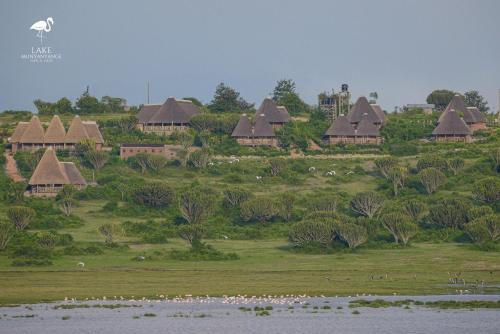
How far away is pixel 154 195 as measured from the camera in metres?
98.3

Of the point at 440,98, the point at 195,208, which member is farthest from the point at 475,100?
the point at 195,208

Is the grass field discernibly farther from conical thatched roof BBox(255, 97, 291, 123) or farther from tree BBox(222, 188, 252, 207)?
conical thatched roof BBox(255, 97, 291, 123)

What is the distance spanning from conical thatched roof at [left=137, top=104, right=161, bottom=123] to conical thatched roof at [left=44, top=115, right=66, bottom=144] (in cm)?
1032

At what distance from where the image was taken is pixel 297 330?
196ft

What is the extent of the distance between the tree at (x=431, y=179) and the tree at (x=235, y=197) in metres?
12.8

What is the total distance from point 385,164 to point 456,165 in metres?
5.31

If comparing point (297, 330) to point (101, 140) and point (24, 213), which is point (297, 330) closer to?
point (24, 213)

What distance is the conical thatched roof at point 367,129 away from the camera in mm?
121625

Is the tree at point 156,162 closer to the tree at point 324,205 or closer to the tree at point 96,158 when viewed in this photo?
the tree at point 96,158

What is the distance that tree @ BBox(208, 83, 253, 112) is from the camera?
452 feet

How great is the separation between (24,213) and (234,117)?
1505 inches

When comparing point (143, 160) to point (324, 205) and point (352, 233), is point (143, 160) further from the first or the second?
point (352, 233)

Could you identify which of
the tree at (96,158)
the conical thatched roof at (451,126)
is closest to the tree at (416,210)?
the tree at (96,158)

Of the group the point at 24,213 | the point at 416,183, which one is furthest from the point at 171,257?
the point at 416,183
